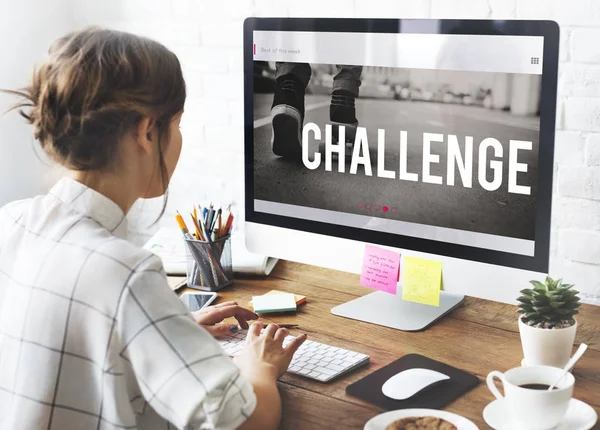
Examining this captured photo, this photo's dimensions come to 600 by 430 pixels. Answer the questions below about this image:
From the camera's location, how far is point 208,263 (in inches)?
63.4

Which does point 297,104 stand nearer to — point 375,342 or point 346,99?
point 346,99

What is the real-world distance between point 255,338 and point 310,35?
549mm

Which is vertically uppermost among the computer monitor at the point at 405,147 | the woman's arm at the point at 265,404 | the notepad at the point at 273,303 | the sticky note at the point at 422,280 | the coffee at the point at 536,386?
the computer monitor at the point at 405,147

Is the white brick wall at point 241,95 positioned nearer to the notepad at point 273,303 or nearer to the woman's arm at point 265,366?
the notepad at point 273,303

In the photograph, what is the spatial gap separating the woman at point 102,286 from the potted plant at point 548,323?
0.40m

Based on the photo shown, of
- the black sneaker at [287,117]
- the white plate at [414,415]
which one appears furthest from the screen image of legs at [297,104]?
the white plate at [414,415]

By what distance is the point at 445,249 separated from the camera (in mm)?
1346

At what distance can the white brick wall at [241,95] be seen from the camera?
5.14 ft

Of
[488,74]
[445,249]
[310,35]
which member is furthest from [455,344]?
[310,35]

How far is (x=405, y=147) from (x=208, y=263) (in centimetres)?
50

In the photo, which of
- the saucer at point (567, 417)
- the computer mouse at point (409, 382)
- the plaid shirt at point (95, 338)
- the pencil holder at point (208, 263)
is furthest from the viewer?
the pencil holder at point (208, 263)

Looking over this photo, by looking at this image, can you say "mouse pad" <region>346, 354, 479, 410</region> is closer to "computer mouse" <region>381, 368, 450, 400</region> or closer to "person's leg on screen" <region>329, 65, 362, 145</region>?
"computer mouse" <region>381, 368, 450, 400</region>

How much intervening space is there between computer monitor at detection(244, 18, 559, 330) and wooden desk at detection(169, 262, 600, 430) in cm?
5

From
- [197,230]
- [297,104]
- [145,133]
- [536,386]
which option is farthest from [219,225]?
[536,386]
